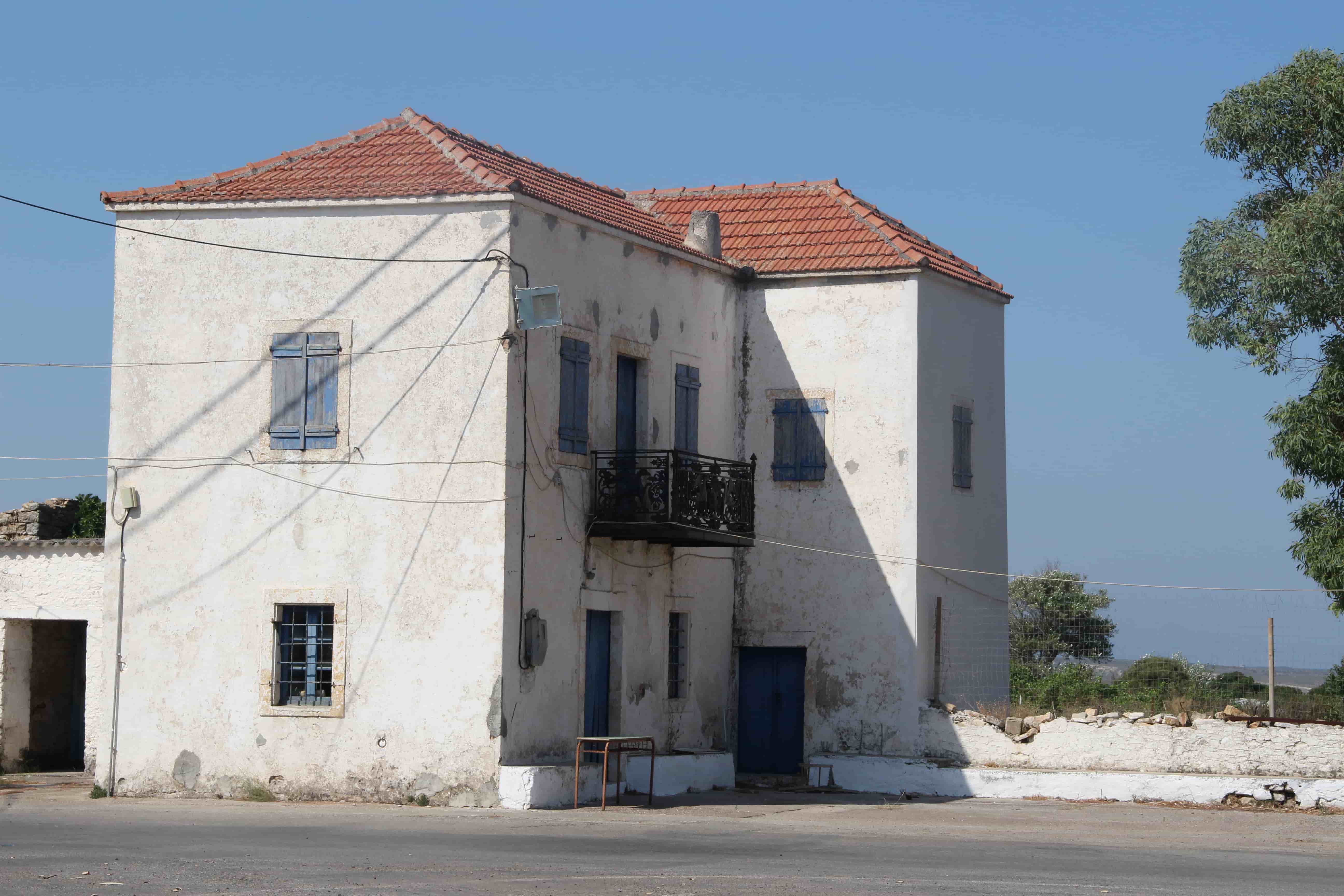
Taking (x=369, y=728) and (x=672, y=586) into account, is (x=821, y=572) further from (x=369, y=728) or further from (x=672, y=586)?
(x=369, y=728)

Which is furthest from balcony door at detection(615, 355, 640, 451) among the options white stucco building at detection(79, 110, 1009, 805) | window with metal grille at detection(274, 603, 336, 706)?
window with metal grille at detection(274, 603, 336, 706)

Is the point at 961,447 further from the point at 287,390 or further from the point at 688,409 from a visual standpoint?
the point at 287,390

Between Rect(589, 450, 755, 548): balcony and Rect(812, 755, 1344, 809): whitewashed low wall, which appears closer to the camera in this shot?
Rect(812, 755, 1344, 809): whitewashed low wall

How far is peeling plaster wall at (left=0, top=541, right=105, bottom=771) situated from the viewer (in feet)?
74.5

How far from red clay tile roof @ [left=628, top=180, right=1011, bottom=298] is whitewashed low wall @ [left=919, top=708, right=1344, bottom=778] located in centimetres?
623

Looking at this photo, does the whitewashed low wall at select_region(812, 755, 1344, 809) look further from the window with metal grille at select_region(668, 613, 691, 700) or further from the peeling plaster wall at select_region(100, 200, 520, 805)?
the peeling plaster wall at select_region(100, 200, 520, 805)

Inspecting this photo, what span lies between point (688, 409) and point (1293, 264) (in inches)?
348

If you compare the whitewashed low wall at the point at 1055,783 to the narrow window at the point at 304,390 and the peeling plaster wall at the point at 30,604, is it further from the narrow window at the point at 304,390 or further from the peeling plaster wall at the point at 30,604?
the peeling plaster wall at the point at 30,604

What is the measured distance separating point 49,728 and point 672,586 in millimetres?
8825

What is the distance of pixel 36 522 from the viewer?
24.3 meters

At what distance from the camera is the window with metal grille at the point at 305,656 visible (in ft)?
65.3

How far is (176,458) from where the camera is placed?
2059 centimetres

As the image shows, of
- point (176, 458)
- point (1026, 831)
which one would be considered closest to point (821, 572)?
point (1026, 831)

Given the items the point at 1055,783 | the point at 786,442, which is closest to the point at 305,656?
the point at 786,442
